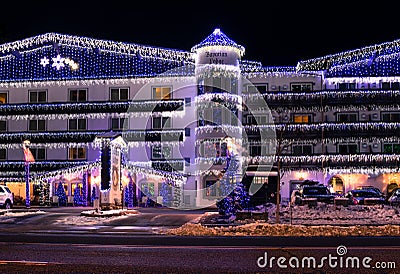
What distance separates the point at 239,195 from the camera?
107 ft

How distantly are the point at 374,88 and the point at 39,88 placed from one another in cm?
3507

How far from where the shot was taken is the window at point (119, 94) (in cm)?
6003

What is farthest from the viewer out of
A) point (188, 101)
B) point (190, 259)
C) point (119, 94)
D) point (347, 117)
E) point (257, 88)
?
point (257, 88)

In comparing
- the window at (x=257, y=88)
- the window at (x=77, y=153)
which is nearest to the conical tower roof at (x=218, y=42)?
the window at (x=257, y=88)

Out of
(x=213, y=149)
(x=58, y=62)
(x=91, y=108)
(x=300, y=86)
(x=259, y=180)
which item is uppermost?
(x=58, y=62)

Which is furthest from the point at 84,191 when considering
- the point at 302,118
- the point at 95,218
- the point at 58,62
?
the point at 302,118

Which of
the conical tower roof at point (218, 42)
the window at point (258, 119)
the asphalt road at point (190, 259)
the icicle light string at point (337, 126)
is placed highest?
the conical tower roof at point (218, 42)

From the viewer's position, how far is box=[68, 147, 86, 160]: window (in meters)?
59.8

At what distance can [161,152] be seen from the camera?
5847 centimetres

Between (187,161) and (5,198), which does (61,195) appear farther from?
(5,198)

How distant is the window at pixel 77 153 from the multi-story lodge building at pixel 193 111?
10cm

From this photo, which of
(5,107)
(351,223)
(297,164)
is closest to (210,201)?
(297,164)

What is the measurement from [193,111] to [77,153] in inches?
504

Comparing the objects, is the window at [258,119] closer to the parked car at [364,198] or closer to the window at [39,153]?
the parked car at [364,198]
